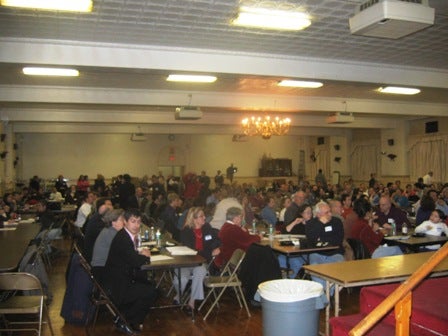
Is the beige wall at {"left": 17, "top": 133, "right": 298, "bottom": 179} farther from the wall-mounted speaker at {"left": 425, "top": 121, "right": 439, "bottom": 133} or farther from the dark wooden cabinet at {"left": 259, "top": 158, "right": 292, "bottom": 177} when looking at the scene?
the wall-mounted speaker at {"left": 425, "top": 121, "right": 439, "bottom": 133}

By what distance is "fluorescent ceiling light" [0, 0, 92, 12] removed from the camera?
4343 mm

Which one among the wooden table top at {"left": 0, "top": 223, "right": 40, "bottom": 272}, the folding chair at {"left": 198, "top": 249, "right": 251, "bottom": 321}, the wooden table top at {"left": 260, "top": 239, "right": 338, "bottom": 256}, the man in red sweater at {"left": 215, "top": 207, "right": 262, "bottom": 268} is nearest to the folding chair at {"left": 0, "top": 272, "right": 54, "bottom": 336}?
the wooden table top at {"left": 0, "top": 223, "right": 40, "bottom": 272}

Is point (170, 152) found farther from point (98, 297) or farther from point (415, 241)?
point (98, 297)

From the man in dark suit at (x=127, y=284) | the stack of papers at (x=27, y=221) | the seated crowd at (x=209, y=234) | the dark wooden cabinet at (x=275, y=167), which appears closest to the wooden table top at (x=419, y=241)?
the seated crowd at (x=209, y=234)

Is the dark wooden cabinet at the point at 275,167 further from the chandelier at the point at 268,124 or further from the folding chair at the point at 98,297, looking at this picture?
the folding chair at the point at 98,297

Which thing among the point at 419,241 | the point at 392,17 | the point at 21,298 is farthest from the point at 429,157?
the point at 21,298

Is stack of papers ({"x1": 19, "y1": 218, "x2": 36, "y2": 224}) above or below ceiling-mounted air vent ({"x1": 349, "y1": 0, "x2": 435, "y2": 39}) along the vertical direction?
below

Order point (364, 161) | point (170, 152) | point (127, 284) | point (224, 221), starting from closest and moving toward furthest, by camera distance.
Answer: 1. point (127, 284)
2. point (224, 221)
3. point (364, 161)
4. point (170, 152)

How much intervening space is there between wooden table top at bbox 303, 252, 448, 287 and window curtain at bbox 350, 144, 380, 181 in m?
14.7

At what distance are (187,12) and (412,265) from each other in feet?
10.9

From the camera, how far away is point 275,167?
896 inches

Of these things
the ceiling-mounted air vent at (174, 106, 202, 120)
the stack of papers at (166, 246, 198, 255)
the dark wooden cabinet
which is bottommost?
the stack of papers at (166, 246, 198, 255)

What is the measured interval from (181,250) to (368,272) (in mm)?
2274

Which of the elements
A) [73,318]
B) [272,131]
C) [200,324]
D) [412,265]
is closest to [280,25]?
[412,265]
